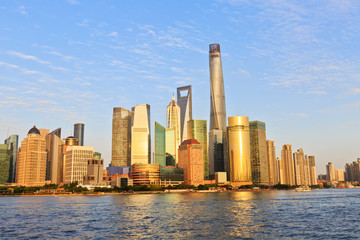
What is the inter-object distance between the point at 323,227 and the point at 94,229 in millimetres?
52501

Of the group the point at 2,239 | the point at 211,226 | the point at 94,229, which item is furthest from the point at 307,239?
the point at 2,239

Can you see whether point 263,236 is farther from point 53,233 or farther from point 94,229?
point 53,233

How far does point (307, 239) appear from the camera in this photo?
66875mm

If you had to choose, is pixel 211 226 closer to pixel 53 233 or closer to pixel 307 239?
pixel 307 239

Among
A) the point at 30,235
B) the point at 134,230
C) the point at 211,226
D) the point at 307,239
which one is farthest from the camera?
the point at 211,226

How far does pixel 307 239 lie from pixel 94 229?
151ft

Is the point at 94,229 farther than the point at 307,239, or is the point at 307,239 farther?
the point at 94,229

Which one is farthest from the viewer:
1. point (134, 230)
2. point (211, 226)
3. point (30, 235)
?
point (211, 226)

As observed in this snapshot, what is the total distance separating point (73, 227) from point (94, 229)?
655 centimetres

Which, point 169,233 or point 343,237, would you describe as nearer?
point 343,237

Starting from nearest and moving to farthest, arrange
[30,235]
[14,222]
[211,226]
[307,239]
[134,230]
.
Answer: [307,239], [30,235], [134,230], [211,226], [14,222]

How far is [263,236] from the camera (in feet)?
231

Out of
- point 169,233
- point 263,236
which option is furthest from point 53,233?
point 263,236

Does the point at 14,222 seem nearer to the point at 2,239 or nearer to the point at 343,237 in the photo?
the point at 2,239
